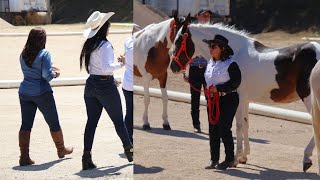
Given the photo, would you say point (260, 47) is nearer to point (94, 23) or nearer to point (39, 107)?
point (94, 23)

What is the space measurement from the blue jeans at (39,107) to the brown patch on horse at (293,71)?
2678 millimetres

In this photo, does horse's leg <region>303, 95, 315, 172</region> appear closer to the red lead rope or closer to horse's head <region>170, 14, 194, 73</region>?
the red lead rope

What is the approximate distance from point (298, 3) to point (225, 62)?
0.54m

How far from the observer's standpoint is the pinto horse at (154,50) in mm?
2999

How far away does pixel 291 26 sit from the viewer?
283 cm

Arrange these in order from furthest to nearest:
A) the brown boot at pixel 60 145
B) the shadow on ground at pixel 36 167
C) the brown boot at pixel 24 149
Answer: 1. the brown boot at pixel 60 145
2. the brown boot at pixel 24 149
3. the shadow on ground at pixel 36 167

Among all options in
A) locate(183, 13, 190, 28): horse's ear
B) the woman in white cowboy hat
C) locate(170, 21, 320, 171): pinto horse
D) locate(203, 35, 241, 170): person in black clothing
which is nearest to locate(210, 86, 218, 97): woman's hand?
locate(203, 35, 241, 170): person in black clothing

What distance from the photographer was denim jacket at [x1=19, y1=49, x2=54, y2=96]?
544cm

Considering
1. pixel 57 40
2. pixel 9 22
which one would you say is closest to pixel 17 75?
pixel 9 22

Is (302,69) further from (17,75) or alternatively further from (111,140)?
(17,75)

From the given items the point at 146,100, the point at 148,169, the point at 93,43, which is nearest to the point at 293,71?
the point at 146,100

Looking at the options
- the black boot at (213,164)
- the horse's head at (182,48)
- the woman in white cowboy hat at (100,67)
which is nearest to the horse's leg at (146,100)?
the horse's head at (182,48)

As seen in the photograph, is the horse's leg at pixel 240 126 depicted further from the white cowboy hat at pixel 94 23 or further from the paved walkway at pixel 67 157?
the paved walkway at pixel 67 157

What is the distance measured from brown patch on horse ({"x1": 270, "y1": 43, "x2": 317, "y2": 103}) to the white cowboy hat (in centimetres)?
158
